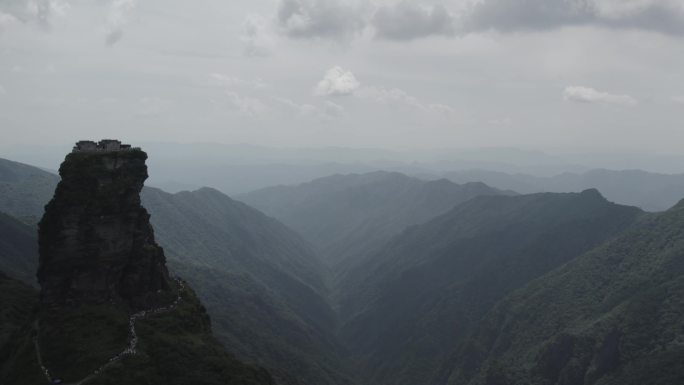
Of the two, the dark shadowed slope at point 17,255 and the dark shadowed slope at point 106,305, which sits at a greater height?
the dark shadowed slope at point 106,305

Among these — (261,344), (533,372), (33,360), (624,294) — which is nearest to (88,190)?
(33,360)

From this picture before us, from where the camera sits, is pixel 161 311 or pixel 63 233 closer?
pixel 63 233

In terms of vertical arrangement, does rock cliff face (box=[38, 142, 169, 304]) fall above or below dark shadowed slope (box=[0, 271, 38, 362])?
above

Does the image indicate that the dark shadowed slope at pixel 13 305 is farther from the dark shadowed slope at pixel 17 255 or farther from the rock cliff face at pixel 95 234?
the dark shadowed slope at pixel 17 255

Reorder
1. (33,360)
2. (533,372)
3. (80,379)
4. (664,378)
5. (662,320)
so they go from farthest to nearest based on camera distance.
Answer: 1. (533,372)
2. (662,320)
3. (664,378)
4. (33,360)
5. (80,379)

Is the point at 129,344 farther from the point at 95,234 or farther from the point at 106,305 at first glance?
the point at 95,234

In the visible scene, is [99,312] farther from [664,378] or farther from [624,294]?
[624,294]

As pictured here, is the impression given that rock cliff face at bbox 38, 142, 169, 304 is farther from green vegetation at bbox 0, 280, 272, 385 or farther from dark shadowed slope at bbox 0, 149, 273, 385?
green vegetation at bbox 0, 280, 272, 385

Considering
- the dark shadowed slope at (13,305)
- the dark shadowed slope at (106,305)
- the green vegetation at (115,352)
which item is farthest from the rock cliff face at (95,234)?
the dark shadowed slope at (13,305)

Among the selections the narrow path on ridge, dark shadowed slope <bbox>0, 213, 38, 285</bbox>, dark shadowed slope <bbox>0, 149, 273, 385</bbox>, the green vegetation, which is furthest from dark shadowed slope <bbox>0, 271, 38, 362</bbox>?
dark shadowed slope <bbox>0, 213, 38, 285</bbox>
